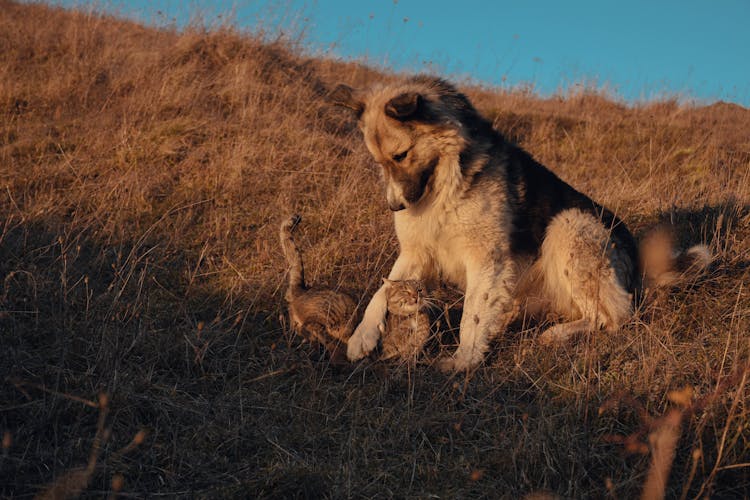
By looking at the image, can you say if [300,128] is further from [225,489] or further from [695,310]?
[225,489]

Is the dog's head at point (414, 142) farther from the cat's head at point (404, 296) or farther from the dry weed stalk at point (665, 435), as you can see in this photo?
the dry weed stalk at point (665, 435)

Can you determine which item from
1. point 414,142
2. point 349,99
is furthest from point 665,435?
point 349,99

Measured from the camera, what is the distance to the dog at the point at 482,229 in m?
4.11

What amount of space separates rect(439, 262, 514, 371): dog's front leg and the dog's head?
694mm

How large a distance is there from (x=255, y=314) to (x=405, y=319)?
1141 millimetres

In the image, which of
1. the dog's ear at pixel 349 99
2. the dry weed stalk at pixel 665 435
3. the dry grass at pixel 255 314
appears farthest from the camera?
the dog's ear at pixel 349 99

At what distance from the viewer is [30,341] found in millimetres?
3693

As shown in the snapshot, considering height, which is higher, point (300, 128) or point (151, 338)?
point (300, 128)

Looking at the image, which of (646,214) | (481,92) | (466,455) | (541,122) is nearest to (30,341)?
(466,455)

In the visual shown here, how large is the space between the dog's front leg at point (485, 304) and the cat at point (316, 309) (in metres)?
0.80

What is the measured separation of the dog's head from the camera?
407cm

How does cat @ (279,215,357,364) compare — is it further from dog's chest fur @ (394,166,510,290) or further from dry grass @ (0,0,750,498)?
dog's chest fur @ (394,166,510,290)

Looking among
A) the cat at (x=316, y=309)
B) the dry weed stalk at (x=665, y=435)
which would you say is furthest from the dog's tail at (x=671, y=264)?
the cat at (x=316, y=309)

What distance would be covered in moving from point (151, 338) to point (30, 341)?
734 millimetres
